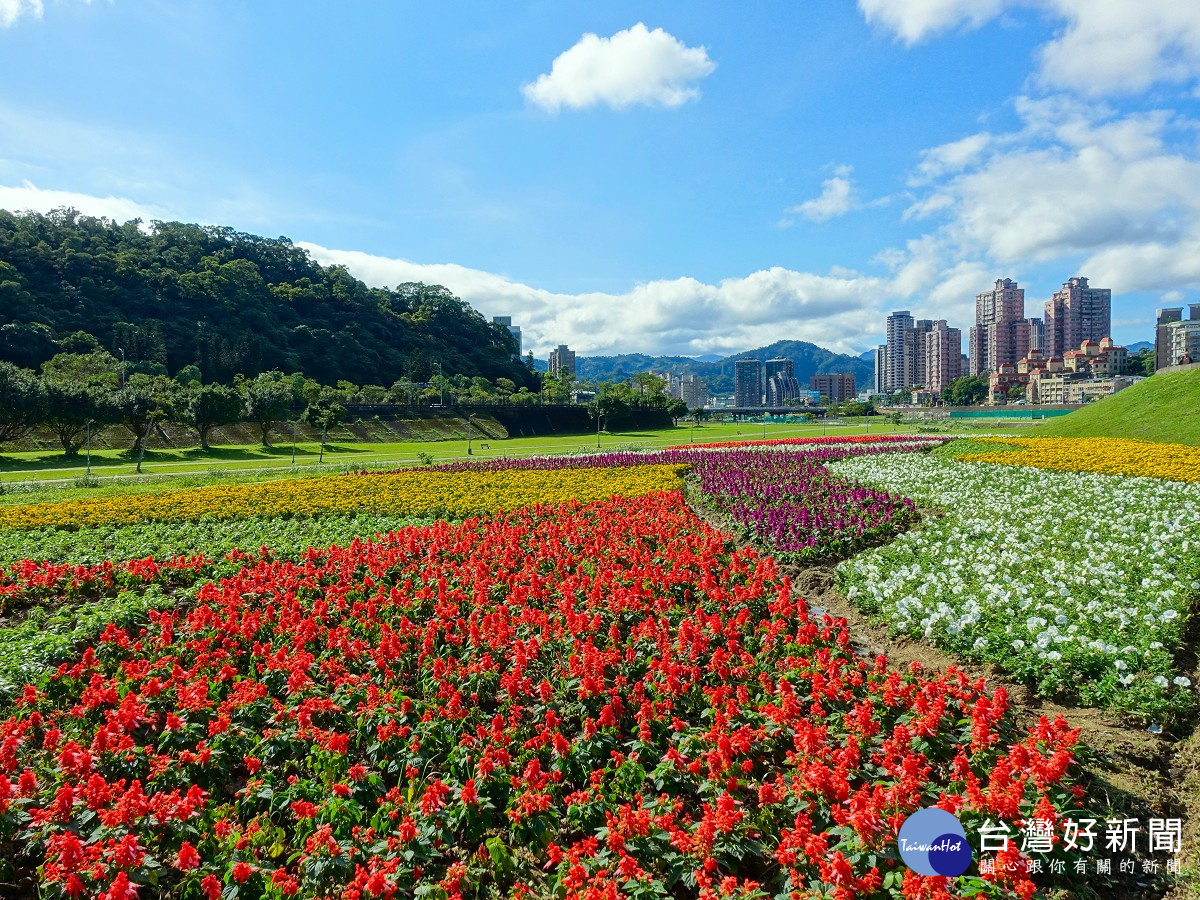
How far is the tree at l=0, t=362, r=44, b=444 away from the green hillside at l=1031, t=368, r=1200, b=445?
48.9m

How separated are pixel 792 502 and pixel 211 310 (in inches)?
3465

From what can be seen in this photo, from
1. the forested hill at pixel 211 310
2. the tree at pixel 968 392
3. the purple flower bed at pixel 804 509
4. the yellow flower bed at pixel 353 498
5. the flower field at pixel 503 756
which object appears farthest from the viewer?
the tree at pixel 968 392

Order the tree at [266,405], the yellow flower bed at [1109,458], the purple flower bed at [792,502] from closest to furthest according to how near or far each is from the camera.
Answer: the purple flower bed at [792,502] → the yellow flower bed at [1109,458] → the tree at [266,405]

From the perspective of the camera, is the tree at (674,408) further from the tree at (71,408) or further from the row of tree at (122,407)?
the tree at (71,408)

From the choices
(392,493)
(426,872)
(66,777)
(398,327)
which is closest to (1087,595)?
(426,872)

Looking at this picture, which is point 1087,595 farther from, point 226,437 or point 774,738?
point 226,437

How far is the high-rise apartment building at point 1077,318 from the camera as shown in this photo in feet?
587

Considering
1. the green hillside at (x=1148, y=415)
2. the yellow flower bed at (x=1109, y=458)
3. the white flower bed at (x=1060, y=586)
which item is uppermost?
the green hillside at (x=1148, y=415)

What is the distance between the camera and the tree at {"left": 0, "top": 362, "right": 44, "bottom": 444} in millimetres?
31188

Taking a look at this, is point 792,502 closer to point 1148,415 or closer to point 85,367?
point 1148,415

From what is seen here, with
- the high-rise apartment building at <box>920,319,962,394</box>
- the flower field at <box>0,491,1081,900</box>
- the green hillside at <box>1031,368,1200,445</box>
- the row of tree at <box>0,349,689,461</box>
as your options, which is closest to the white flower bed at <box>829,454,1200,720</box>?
the flower field at <box>0,491,1081,900</box>

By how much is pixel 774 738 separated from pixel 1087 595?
4510 mm

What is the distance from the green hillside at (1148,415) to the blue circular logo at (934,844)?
2623 centimetres

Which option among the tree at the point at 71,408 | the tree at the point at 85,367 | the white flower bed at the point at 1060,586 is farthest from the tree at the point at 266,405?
the white flower bed at the point at 1060,586
